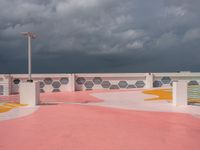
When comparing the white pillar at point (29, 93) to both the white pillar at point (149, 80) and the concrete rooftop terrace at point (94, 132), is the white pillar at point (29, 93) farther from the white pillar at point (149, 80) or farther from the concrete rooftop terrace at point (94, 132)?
the white pillar at point (149, 80)

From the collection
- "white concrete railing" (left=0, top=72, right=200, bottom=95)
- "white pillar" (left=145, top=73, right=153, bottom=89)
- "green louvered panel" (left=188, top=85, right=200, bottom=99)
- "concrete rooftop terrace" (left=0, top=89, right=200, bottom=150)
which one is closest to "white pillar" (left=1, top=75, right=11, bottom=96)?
"white concrete railing" (left=0, top=72, right=200, bottom=95)

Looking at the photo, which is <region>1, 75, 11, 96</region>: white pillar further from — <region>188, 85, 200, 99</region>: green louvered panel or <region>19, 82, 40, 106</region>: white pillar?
<region>188, 85, 200, 99</region>: green louvered panel

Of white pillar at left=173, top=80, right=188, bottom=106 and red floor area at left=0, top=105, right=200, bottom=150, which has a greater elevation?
white pillar at left=173, top=80, right=188, bottom=106

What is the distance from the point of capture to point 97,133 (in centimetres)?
670

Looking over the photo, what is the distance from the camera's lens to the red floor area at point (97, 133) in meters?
5.71

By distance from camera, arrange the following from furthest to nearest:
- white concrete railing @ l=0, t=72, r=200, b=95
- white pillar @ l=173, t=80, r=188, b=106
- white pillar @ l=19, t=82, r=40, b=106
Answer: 1. white concrete railing @ l=0, t=72, r=200, b=95
2. white pillar @ l=173, t=80, r=188, b=106
3. white pillar @ l=19, t=82, r=40, b=106

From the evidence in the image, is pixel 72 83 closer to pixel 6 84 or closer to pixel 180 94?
pixel 6 84

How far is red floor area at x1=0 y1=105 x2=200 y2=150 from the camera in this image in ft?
18.7

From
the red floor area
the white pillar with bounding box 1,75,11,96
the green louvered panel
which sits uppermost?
the white pillar with bounding box 1,75,11,96

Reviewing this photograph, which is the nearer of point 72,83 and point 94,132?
point 94,132

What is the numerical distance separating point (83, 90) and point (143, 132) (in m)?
16.4

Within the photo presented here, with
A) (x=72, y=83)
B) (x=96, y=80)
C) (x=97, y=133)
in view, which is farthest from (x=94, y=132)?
(x=96, y=80)

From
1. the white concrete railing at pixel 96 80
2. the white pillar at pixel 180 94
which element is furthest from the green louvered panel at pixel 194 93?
the white concrete railing at pixel 96 80

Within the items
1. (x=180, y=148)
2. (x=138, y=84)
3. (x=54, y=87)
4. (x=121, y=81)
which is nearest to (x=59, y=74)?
(x=54, y=87)
